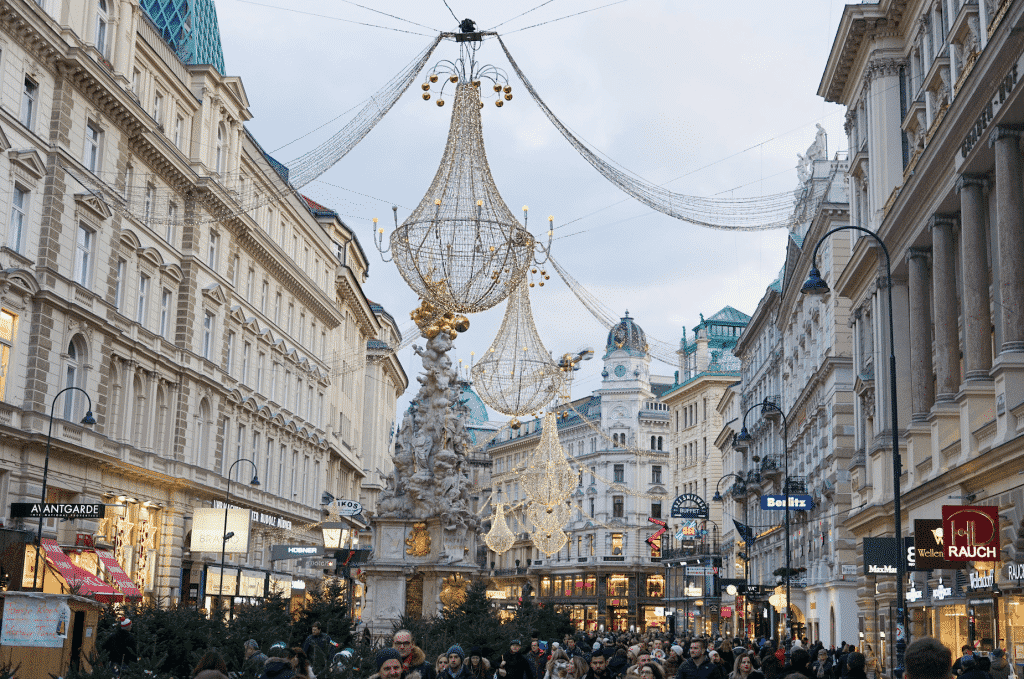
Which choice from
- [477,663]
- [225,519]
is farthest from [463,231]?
[225,519]

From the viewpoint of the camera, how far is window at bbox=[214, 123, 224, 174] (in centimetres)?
5184

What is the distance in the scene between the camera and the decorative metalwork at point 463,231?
2062 centimetres

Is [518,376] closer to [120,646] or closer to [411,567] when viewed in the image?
[411,567]

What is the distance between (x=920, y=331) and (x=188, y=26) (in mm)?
32309

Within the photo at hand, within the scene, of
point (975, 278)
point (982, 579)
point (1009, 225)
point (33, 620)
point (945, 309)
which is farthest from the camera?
point (945, 309)

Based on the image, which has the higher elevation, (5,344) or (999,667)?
(5,344)

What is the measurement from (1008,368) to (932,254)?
9004mm

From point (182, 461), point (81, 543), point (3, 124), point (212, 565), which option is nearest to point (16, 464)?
point (81, 543)

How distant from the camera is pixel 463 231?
2109cm

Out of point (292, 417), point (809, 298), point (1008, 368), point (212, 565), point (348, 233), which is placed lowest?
point (212, 565)

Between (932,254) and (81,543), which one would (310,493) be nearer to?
(81,543)

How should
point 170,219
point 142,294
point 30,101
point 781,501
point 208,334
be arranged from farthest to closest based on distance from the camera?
point 208,334 < point 170,219 < point 142,294 < point 781,501 < point 30,101

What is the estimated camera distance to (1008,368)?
23312 mm

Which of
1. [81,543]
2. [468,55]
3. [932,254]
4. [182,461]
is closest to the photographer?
[468,55]
